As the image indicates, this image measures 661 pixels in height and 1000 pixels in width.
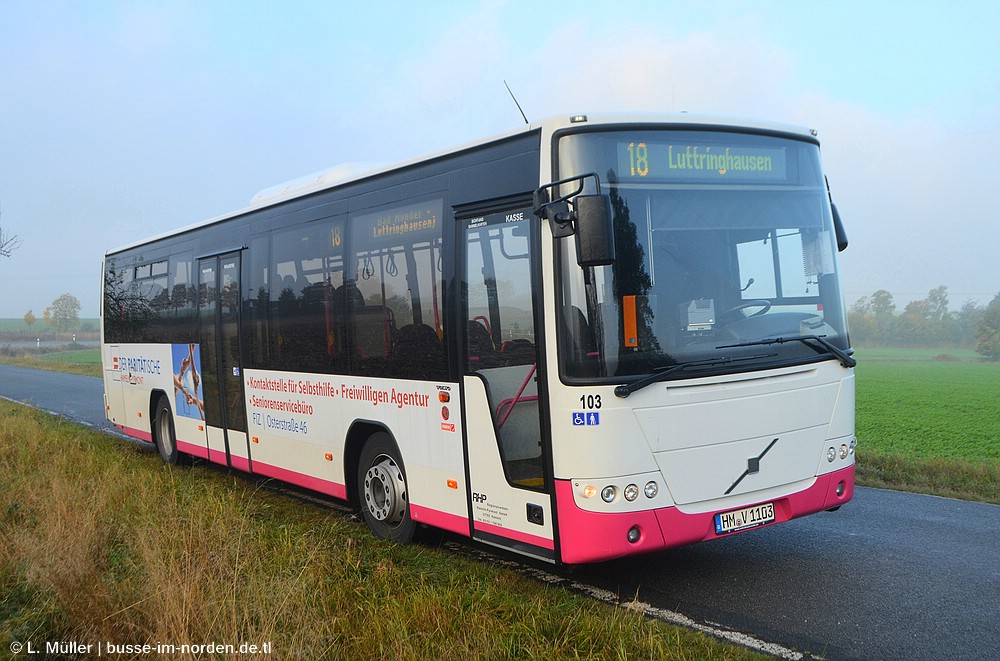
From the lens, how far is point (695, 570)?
22.9ft

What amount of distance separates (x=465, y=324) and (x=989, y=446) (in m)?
14.1

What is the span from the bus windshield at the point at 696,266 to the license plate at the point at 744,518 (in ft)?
3.16

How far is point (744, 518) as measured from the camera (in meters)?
6.29

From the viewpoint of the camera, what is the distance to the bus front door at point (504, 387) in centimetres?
628

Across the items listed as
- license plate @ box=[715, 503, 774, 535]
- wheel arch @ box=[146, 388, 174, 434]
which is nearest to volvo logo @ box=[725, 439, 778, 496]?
license plate @ box=[715, 503, 774, 535]

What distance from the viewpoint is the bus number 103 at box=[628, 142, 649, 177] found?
609 centimetres

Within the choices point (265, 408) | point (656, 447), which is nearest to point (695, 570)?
point (656, 447)

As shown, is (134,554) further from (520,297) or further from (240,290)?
(240,290)

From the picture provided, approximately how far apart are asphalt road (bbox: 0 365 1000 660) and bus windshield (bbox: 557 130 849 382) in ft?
5.07

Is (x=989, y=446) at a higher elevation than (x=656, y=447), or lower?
lower

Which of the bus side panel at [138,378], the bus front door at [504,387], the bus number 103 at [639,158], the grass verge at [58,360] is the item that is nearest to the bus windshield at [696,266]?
the bus number 103 at [639,158]

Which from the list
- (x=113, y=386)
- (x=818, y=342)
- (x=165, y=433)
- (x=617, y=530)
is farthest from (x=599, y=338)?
(x=113, y=386)

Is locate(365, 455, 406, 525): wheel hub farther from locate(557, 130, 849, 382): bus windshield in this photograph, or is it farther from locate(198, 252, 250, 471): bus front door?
locate(198, 252, 250, 471): bus front door

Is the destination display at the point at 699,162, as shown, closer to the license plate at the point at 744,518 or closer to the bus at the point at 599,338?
the bus at the point at 599,338
